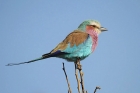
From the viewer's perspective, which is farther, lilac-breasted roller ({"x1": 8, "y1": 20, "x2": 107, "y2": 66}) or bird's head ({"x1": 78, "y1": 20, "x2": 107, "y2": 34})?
bird's head ({"x1": 78, "y1": 20, "x2": 107, "y2": 34})

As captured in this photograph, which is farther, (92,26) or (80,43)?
(92,26)

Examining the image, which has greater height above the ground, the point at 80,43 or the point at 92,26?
the point at 92,26

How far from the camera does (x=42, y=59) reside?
4027mm

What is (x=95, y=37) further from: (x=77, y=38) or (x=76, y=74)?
(x=76, y=74)

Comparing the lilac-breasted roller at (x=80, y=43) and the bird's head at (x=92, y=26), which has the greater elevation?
the bird's head at (x=92, y=26)

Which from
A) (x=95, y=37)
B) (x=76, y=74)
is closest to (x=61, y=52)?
(x=95, y=37)

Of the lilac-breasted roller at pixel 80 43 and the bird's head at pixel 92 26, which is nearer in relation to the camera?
the lilac-breasted roller at pixel 80 43

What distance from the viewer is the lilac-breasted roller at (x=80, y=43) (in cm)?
420

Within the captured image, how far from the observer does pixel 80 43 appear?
4.45 m

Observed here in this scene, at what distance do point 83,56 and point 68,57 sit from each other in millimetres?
279

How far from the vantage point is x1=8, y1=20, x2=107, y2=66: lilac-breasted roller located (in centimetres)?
420

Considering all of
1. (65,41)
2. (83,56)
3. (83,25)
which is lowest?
(83,56)

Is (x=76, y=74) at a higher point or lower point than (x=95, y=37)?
lower

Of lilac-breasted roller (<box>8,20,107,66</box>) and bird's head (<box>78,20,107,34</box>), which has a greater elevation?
bird's head (<box>78,20,107,34</box>)
